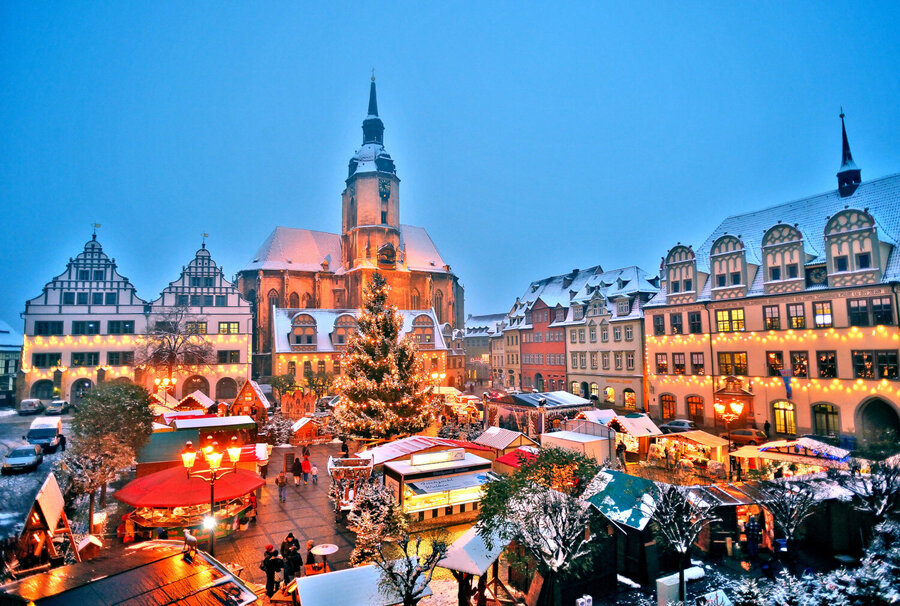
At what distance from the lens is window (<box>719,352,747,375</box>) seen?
1269 inches

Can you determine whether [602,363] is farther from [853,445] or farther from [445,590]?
[445,590]

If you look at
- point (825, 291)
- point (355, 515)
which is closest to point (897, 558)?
→ point (355, 515)

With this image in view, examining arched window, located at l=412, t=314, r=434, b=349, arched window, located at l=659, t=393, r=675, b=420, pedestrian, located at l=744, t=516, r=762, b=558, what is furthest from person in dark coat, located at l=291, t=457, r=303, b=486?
arched window, located at l=412, t=314, r=434, b=349

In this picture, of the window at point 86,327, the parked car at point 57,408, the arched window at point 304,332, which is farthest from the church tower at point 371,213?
the parked car at point 57,408

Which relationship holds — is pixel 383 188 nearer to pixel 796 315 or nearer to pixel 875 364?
pixel 796 315

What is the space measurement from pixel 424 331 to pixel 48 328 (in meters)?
35.4

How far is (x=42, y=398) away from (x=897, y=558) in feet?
184

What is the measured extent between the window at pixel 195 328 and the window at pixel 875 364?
51.3 meters

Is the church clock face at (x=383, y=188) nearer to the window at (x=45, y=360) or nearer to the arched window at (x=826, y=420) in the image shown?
the window at (x=45, y=360)

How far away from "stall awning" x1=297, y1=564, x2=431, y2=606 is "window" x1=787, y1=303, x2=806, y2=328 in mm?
29567

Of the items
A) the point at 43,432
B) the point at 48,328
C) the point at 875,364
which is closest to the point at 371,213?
the point at 48,328

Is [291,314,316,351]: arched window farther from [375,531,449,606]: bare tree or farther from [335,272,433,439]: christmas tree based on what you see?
[375,531,449,606]: bare tree

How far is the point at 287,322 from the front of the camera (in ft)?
174

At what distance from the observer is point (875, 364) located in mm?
26344
